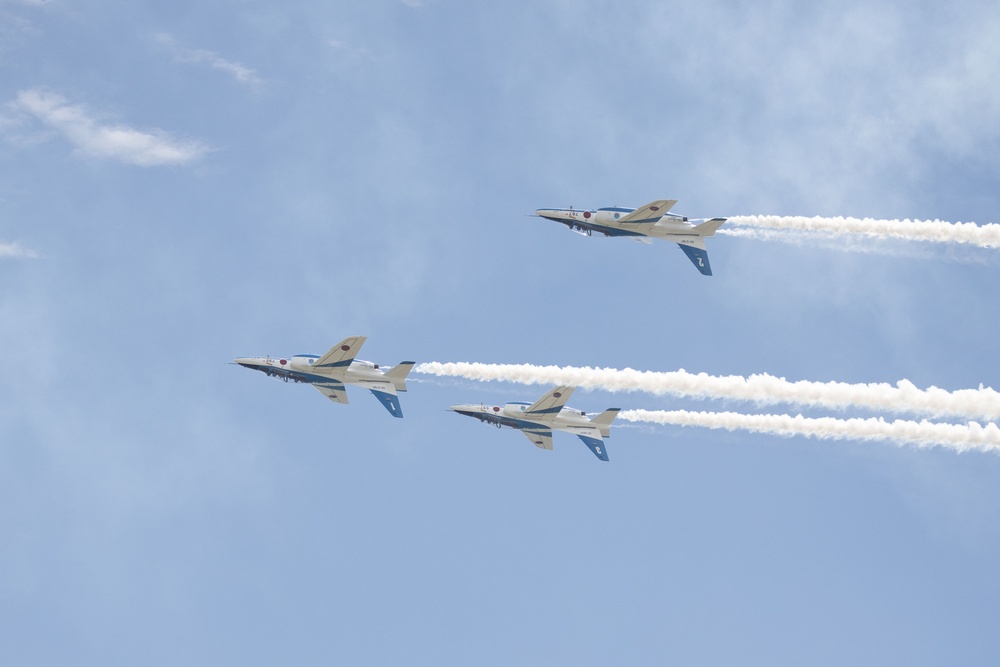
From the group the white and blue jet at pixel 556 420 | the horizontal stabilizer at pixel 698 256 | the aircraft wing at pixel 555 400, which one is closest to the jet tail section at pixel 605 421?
the white and blue jet at pixel 556 420

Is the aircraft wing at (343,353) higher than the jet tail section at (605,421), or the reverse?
the aircraft wing at (343,353)

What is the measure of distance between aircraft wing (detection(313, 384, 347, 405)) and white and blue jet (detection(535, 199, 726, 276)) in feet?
85.5

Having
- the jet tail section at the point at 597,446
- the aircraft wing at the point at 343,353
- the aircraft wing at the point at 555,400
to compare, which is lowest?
the jet tail section at the point at 597,446

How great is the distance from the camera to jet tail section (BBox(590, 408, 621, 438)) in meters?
121

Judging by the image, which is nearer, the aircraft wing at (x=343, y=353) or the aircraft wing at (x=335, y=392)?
the aircraft wing at (x=343, y=353)

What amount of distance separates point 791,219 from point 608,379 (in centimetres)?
2000

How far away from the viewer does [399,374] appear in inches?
4926

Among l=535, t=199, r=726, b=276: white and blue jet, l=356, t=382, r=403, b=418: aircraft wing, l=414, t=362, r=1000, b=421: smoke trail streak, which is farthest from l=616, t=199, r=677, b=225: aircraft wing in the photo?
l=356, t=382, r=403, b=418: aircraft wing

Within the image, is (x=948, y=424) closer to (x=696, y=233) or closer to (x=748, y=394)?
(x=748, y=394)

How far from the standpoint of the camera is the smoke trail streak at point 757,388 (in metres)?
105

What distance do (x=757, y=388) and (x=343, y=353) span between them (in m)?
34.7

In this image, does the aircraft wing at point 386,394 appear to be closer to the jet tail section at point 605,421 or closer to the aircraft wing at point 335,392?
the aircraft wing at point 335,392

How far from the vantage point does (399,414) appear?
12488cm

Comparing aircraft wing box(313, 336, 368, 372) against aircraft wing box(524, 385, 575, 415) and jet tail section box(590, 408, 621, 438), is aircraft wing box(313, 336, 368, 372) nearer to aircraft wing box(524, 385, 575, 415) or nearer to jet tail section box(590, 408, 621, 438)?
aircraft wing box(524, 385, 575, 415)
